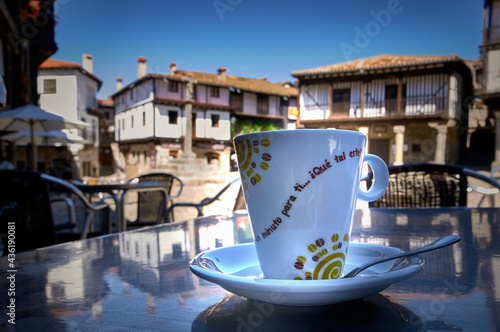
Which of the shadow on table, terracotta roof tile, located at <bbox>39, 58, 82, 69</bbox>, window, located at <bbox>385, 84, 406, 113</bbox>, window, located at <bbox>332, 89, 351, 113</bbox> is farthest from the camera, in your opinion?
terracotta roof tile, located at <bbox>39, 58, 82, 69</bbox>

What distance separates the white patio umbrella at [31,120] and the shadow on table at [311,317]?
6502 millimetres

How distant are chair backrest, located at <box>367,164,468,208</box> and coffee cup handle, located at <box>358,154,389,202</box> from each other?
1.40 metres

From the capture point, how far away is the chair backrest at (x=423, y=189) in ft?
5.91

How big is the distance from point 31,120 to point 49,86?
2022 cm

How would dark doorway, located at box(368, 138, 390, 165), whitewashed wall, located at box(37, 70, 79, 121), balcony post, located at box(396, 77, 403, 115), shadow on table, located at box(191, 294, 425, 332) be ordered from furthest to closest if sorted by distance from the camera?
whitewashed wall, located at box(37, 70, 79, 121) < dark doorway, located at box(368, 138, 390, 165) < balcony post, located at box(396, 77, 403, 115) < shadow on table, located at box(191, 294, 425, 332)

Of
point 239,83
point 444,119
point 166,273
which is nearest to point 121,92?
point 239,83

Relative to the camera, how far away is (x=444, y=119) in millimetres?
14805

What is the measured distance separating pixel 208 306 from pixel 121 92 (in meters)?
27.4

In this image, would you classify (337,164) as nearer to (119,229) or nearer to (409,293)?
(409,293)

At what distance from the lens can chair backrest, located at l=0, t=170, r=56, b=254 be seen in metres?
1.76

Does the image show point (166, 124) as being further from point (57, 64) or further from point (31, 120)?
point (31, 120)

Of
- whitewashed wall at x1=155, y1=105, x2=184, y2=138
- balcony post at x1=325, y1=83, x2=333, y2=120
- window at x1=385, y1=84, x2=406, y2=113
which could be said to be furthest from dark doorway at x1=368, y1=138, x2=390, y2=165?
whitewashed wall at x1=155, y1=105, x2=184, y2=138

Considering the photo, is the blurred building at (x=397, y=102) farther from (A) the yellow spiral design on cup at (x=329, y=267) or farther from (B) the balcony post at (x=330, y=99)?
(A) the yellow spiral design on cup at (x=329, y=267)

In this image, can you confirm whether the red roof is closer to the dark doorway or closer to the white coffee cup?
the dark doorway
